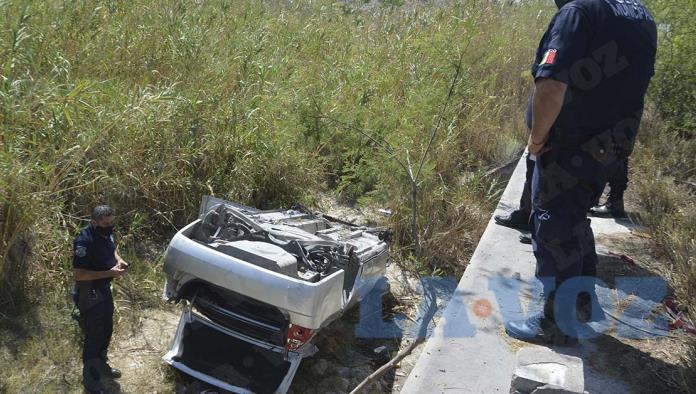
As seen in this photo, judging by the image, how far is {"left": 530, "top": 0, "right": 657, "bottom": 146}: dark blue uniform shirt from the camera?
137 inches

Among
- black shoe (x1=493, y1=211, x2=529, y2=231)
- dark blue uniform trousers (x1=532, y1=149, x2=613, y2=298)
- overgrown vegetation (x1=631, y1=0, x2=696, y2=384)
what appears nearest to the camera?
dark blue uniform trousers (x1=532, y1=149, x2=613, y2=298)

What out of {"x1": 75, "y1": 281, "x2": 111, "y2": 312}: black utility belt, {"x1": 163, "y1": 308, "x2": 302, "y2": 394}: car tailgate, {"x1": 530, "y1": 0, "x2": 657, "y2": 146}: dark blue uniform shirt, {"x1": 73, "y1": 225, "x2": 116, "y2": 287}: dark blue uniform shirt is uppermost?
{"x1": 530, "y1": 0, "x2": 657, "y2": 146}: dark blue uniform shirt

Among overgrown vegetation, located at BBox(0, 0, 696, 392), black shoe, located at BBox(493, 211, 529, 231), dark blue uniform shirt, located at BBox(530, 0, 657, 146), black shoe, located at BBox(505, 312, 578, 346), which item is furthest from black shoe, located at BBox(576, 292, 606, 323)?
black shoe, located at BBox(493, 211, 529, 231)

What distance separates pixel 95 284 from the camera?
3986 mm

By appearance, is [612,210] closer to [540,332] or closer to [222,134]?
[540,332]

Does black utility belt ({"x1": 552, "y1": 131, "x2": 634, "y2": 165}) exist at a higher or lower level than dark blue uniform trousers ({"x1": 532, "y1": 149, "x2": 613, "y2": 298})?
higher

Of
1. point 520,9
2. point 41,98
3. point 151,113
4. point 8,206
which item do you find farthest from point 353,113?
point 520,9

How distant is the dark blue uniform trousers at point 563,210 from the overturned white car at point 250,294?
120cm

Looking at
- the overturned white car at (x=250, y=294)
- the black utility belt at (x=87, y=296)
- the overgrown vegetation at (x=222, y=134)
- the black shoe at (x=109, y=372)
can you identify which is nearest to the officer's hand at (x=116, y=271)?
the black utility belt at (x=87, y=296)

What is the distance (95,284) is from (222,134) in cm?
269

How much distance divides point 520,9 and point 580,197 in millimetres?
9269

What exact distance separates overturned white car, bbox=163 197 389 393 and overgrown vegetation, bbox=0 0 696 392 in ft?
2.81

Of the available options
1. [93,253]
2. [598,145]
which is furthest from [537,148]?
[93,253]

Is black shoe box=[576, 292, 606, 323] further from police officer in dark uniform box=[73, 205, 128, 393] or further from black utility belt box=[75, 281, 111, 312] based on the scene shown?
black utility belt box=[75, 281, 111, 312]
